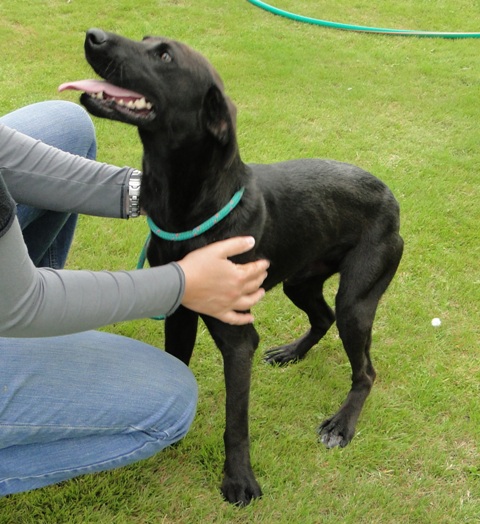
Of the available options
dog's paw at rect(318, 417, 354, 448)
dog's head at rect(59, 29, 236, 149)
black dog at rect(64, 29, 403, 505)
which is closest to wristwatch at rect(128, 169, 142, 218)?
black dog at rect(64, 29, 403, 505)

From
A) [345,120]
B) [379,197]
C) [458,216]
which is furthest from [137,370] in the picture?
[345,120]

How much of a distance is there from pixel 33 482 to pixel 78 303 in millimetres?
634

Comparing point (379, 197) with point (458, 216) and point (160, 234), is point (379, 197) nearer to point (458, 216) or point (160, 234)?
point (160, 234)

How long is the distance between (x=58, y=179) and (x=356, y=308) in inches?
50.2

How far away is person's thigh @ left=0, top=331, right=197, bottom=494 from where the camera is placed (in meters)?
1.72

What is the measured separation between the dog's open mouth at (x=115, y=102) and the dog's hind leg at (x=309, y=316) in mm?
1214

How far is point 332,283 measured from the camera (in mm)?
3459

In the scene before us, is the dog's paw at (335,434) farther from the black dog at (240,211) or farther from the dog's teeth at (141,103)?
the dog's teeth at (141,103)

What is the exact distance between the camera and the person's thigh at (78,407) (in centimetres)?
172

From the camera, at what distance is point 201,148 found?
192 cm

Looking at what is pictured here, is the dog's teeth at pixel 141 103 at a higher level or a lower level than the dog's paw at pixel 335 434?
higher

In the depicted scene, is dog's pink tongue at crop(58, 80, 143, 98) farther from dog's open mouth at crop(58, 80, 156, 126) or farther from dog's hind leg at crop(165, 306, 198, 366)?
dog's hind leg at crop(165, 306, 198, 366)

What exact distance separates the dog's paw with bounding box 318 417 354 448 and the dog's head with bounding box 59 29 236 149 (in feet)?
4.40

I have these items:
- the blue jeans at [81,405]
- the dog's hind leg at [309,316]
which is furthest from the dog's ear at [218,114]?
the dog's hind leg at [309,316]
